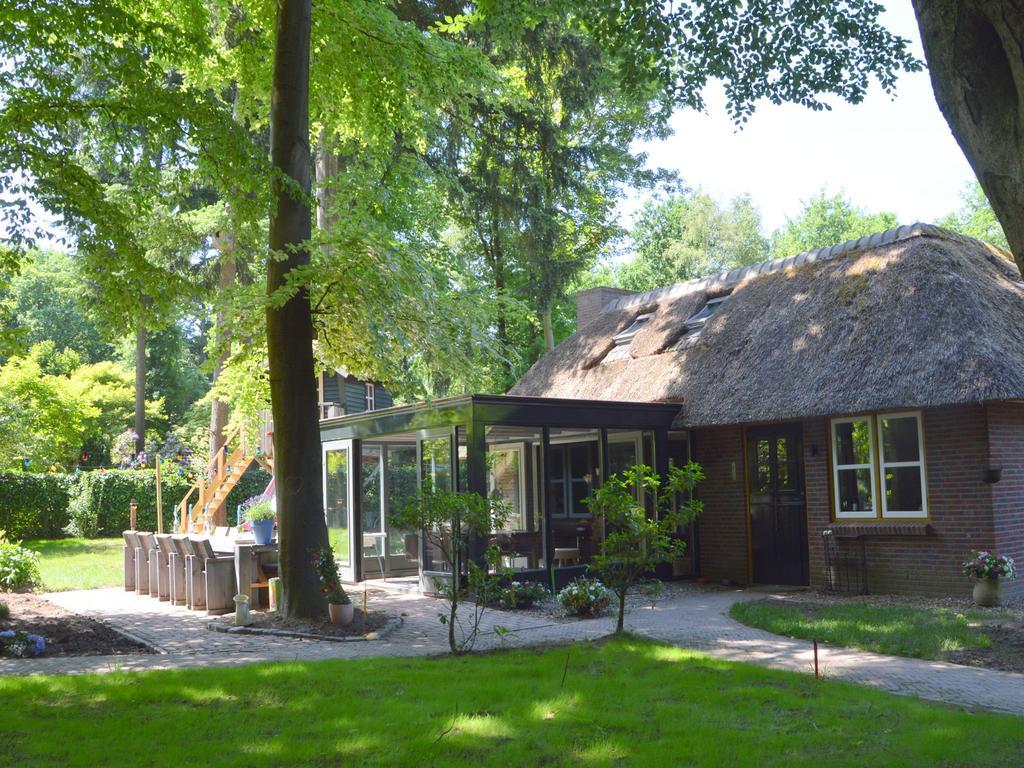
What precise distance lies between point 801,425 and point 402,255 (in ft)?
21.1

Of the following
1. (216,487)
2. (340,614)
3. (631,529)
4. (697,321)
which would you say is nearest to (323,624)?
(340,614)

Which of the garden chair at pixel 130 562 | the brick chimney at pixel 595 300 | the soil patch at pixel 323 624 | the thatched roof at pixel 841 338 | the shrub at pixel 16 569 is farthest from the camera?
the brick chimney at pixel 595 300

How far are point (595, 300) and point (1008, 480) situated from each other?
10742mm

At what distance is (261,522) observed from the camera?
15.3 metres

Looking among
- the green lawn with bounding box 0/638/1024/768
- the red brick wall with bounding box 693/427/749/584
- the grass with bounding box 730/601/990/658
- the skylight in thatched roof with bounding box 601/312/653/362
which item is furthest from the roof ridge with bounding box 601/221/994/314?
the green lawn with bounding box 0/638/1024/768

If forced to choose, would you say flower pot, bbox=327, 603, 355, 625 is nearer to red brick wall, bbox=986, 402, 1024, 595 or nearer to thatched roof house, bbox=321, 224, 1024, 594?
thatched roof house, bbox=321, 224, 1024, 594

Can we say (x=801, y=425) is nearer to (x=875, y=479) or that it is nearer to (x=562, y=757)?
(x=875, y=479)

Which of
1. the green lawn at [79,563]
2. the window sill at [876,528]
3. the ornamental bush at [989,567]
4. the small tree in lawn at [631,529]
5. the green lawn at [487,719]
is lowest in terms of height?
the green lawn at [79,563]

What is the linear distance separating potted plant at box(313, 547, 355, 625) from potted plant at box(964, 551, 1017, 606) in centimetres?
746

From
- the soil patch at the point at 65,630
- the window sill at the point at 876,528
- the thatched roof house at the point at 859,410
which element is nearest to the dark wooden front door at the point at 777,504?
the thatched roof house at the point at 859,410

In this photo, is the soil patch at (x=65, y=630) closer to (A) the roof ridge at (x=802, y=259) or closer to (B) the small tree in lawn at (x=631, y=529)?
(B) the small tree in lawn at (x=631, y=529)

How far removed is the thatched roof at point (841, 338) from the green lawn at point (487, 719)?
5688 millimetres

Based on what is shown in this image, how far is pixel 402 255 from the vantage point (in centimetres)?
1204

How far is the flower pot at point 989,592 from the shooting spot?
11.3 m
